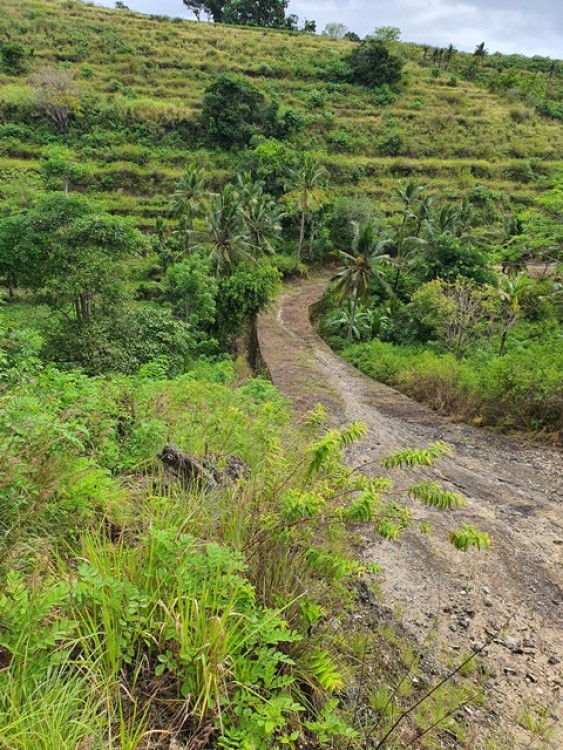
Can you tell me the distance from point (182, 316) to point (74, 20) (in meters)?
60.1

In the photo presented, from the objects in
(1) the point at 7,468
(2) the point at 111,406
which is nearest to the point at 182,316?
(2) the point at 111,406

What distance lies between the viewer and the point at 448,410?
14656mm

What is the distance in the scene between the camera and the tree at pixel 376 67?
6031 cm

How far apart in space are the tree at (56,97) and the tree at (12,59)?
5.23 metres

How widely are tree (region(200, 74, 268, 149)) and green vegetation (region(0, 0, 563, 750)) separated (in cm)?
23

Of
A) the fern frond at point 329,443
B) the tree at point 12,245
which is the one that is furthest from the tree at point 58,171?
the fern frond at point 329,443

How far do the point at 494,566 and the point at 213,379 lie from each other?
913 cm

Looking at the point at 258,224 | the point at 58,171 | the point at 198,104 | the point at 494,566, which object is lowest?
the point at 494,566

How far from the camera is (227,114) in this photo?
4609 centimetres

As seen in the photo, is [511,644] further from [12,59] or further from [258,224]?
[12,59]

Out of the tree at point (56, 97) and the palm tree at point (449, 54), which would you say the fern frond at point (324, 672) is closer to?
the tree at point (56, 97)

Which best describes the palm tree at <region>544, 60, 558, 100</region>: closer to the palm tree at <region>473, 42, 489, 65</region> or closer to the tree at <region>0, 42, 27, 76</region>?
the palm tree at <region>473, 42, 489, 65</region>

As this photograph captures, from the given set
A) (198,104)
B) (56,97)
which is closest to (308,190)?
(198,104)

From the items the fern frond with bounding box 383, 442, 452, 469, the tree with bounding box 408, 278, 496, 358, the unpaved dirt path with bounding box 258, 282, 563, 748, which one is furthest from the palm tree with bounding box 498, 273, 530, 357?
the fern frond with bounding box 383, 442, 452, 469
